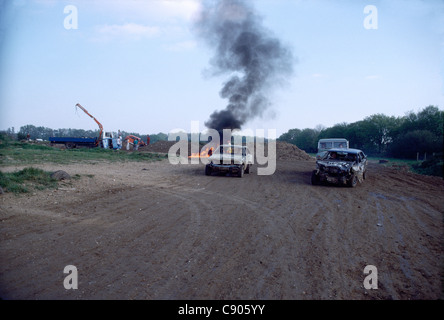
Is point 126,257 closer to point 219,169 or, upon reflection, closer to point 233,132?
point 219,169

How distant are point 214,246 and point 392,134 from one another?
48146 millimetres

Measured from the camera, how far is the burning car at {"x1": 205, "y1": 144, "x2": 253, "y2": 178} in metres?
14.8

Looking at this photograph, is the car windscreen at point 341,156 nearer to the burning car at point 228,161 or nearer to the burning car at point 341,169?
the burning car at point 341,169

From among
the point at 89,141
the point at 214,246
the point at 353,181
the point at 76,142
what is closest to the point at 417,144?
the point at 353,181

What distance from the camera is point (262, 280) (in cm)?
382

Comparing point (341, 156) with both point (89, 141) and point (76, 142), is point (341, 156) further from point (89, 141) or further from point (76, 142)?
point (76, 142)

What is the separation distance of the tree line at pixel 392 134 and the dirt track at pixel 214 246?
12830 millimetres

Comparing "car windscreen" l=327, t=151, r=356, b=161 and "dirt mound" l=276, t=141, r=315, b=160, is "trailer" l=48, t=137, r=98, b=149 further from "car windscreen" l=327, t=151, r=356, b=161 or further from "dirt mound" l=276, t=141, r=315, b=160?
"car windscreen" l=327, t=151, r=356, b=161

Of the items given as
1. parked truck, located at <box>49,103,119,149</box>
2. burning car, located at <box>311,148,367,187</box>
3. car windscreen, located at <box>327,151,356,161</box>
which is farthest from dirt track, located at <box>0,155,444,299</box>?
parked truck, located at <box>49,103,119,149</box>

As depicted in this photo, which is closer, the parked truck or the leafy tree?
the leafy tree

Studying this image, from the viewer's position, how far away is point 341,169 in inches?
482

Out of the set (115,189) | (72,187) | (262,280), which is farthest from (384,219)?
(72,187)

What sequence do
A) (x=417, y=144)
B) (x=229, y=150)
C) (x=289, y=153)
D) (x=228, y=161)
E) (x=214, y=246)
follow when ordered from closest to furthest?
(x=214, y=246), (x=228, y=161), (x=229, y=150), (x=417, y=144), (x=289, y=153)

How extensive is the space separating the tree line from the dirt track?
12.8 meters
